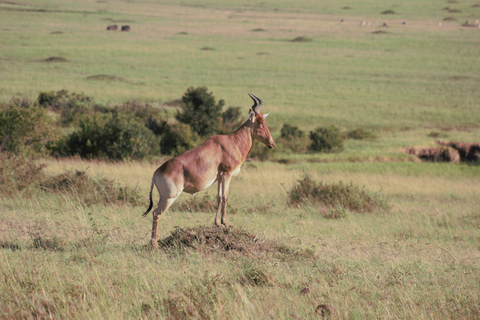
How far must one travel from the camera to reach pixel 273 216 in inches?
509

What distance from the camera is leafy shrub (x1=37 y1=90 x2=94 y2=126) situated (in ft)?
103

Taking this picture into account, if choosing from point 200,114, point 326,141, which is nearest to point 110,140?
point 200,114

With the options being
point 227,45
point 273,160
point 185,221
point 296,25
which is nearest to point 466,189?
point 273,160

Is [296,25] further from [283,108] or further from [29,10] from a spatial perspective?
[283,108]

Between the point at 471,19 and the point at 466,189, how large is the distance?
104m

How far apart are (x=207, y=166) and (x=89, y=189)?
6.31 m

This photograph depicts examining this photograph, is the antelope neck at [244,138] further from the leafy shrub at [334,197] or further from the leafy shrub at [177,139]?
the leafy shrub at [177,139]

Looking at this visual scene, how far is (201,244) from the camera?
8.19m

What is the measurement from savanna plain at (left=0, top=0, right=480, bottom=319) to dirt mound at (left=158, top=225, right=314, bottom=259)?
0.9 inches

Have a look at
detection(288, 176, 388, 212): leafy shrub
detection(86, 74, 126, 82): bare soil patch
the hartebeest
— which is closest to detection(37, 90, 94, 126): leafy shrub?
detection(86, 74, 126, 82): bare soil patch

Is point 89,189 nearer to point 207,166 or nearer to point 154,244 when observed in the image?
point 154,244

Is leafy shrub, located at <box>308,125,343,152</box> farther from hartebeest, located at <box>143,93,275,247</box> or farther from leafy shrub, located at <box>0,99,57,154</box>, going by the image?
hartebeest, located at <box>143,93,275,247</box>

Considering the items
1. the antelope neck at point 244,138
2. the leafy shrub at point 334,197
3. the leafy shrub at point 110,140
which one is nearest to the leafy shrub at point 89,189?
the leafy shrub at point 334,197

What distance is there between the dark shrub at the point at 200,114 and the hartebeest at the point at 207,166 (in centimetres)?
2014
